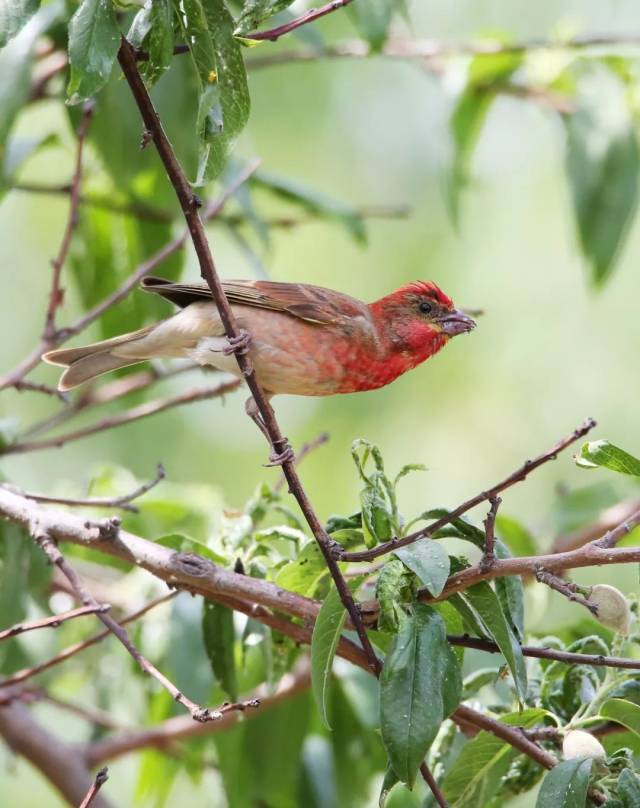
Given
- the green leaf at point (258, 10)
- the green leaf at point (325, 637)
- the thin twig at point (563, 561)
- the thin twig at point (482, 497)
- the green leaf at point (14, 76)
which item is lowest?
the green leaf at point (325, 637)

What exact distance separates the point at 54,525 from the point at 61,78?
2.31 metres

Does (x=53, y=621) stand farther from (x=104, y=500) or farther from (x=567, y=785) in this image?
(x=567, y=785)

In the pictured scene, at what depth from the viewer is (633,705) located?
113 inches

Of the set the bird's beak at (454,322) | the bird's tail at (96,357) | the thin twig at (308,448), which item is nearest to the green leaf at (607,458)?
the thin twig at (308,448)

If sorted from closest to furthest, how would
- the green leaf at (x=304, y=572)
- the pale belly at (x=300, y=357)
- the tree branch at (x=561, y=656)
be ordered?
the tree branch at (x=561, y=656)
the green leaf at (x=304, y=572)
the pale belly at (x=300, y=357)

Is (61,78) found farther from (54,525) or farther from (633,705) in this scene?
(633,705)

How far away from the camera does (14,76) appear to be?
4152 millimetres

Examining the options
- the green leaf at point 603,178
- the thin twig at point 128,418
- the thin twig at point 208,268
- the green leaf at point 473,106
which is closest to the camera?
the thin twig at point 208,268

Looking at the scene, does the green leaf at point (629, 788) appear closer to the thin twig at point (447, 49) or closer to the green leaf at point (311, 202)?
the green leaf at point (311, 202)

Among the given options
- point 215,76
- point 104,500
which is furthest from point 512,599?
point 215,76

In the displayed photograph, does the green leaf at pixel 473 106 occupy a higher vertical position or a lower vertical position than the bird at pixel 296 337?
higher

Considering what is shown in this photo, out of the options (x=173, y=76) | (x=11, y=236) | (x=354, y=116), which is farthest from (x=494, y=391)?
(x=173, y=76)

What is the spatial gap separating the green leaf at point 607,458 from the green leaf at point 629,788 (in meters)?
0.66

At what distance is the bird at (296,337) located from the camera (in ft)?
15.2
